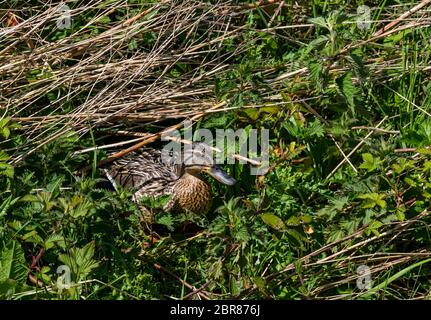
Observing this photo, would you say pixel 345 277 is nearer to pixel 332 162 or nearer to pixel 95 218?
pixel 332 162

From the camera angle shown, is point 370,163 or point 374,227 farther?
point 370,163

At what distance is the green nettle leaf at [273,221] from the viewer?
462 cm

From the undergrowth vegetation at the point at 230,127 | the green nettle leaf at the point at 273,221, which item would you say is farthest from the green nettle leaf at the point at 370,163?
the green nettle leaf at the point at 273,221

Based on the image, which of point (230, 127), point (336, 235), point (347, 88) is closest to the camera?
point (336, 235)

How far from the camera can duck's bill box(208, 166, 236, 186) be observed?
535 centimetres

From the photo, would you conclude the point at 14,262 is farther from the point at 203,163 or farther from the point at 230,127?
the point at 230,127

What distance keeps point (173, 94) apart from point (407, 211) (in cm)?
146

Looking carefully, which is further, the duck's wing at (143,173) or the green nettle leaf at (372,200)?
the duck's wing at (143,173)

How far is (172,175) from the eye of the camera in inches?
232

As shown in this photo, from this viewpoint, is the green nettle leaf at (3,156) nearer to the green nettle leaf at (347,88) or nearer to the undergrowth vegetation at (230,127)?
the undergrowth vegetation at (230,127)

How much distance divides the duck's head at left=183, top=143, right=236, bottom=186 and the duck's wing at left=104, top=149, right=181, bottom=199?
21cm

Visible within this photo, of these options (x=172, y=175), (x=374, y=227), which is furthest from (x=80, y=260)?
(x=172, y=175)

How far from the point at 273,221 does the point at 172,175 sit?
1.37 m

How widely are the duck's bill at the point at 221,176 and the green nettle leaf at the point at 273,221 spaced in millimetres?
721
